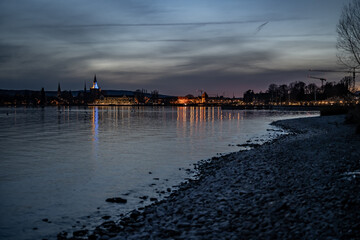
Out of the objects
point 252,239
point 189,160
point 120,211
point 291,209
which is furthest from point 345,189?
point 189,160

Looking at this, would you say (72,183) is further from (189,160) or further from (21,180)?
(189,160)

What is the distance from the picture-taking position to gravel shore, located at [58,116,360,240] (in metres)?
7.94

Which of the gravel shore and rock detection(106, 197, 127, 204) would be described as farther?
rock detection(106, 197, 127, 204)

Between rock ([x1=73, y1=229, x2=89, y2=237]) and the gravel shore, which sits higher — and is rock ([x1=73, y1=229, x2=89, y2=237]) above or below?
below

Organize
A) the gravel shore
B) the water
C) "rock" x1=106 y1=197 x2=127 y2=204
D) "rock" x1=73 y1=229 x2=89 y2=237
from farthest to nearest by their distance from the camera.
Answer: "rock" x1=106 y1=197 x2=127 y2=204
the water
"rock" x1=73 y1=229 x2=89 y2=237
the gravel shore

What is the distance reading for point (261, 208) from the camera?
962cm

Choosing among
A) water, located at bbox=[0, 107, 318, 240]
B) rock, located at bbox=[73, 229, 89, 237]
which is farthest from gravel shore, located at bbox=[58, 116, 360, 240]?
water, located at bbox=[0, 107, 318, 240]

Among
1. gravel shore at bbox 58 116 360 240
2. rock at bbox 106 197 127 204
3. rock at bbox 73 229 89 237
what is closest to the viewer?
gravel shore at bbox 58 116 360 240

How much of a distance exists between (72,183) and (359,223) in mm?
13592

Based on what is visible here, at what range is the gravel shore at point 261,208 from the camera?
794cm

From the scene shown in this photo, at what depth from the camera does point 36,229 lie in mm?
10484

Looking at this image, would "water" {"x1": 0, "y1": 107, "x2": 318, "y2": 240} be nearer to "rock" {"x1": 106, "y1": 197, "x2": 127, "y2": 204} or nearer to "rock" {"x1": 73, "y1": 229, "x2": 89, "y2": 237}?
"rock" {"x1": 106, "y1": 197, "x2": 127, "y2": 204}

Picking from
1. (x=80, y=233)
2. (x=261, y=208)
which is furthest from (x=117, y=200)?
(x=261, y=208)

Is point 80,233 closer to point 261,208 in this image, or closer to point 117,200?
point 117,200
